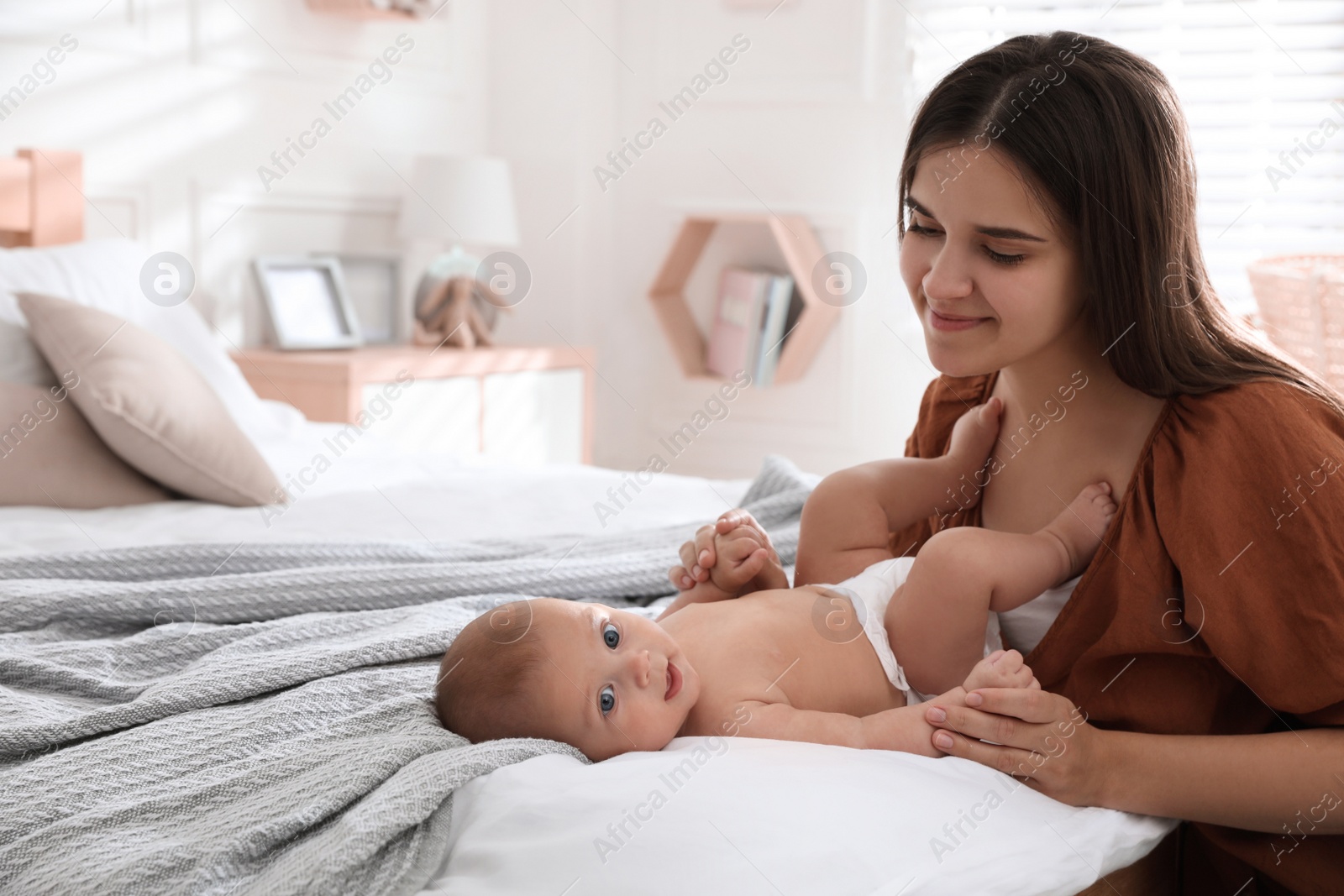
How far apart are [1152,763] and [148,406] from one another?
1.59 meters

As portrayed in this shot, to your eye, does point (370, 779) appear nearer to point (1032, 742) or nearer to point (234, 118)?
point (1032, 742)

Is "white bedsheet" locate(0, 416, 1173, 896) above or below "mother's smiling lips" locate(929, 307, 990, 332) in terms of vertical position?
below

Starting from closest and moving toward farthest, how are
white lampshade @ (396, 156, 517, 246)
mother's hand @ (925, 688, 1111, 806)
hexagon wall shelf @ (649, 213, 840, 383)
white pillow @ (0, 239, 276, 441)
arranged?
1. mother's hand @ (925, 688, 1111, 806)
2. white pillow @ (0, 239, 276, 441)
3. white lampshade @ (396, 156, 517, 246)
4. hexagon wall shelf @ (649, 213, 840, 383)

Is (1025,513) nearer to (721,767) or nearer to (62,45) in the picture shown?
(721,767)

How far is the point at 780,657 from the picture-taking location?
110cm

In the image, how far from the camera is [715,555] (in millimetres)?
1281

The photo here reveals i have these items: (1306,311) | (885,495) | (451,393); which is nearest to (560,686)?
(885,495)

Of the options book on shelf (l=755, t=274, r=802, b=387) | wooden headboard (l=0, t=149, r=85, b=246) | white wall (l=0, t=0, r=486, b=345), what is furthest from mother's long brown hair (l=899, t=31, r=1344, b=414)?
book on shelf (l=755, t=274, r=802, b=387)

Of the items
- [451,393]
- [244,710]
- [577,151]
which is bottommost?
[451,393]

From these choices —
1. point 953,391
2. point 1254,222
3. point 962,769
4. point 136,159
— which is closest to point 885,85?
point 1254,222

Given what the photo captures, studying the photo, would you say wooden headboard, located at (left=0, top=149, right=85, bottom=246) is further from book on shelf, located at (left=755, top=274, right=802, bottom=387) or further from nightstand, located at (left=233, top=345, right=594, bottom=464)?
book on shelf, located at (left=755, top=274, right=802, bottom=387)

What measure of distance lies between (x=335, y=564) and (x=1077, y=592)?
922 mm

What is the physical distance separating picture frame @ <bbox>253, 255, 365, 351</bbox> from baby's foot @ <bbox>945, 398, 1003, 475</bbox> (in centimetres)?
248

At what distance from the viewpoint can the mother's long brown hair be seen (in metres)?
1.00
